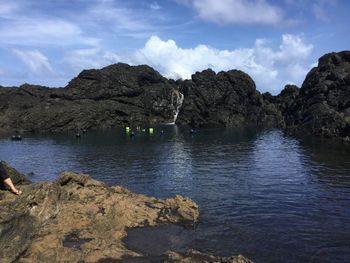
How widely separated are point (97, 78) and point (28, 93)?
30.1 metres

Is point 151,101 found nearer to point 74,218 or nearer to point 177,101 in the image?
point 177,101

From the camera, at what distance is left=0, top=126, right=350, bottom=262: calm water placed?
95.6 feet

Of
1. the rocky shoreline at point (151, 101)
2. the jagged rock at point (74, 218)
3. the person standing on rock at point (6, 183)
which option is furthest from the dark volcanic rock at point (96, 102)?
the person standing on rock at point (6, 183)

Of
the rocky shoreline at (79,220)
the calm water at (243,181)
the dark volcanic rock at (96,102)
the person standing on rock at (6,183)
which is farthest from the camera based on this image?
the dark volcanic rock at (96,102)

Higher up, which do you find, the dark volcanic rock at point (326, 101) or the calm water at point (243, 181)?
the dark volcanic rock at point (326, 101)

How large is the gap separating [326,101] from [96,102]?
295ft

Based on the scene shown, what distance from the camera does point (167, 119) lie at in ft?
597

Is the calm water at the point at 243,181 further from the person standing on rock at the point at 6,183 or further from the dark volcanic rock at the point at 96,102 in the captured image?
the dark volcanic rock at the point at 96,102

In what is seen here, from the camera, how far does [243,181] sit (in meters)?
51.6

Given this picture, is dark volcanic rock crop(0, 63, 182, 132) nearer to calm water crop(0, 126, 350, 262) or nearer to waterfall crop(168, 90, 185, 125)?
waterfall crop(168, 90, 185, 125)

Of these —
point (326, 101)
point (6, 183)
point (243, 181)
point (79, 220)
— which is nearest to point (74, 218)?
point (79, 220)

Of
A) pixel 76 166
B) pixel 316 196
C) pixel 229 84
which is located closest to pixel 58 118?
pixel 229 84

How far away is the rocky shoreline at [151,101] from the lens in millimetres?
150750

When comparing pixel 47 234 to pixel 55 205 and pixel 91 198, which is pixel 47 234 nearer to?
pixel 55 205
